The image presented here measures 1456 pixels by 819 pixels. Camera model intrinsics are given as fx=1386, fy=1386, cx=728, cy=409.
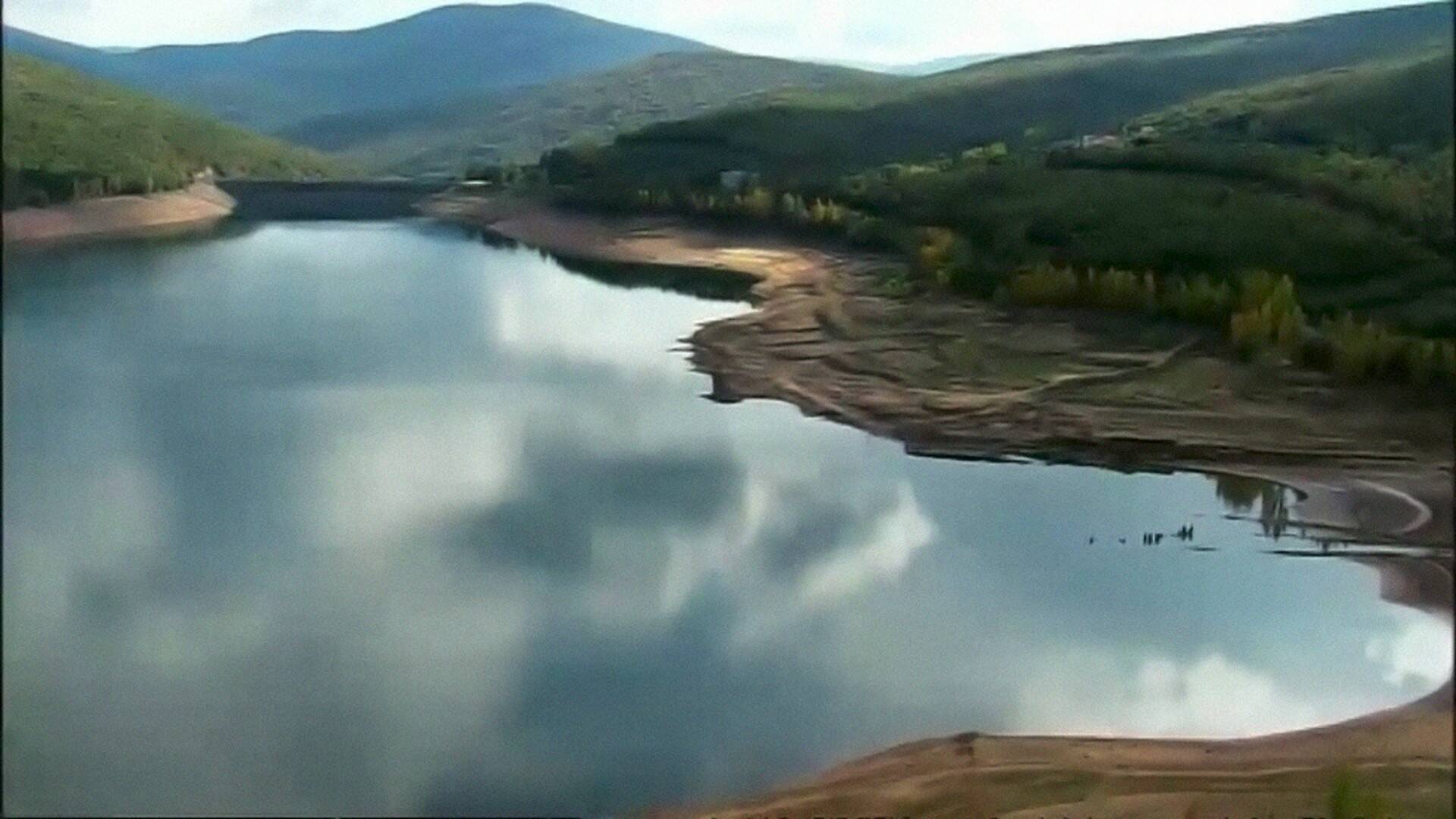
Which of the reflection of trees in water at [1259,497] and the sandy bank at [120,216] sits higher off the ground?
the sandy bank at [120,216]

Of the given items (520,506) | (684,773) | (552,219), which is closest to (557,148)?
(552,219)

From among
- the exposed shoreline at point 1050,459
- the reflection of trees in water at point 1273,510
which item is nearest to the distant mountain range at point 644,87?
the exposed shoreline at point 1050,459

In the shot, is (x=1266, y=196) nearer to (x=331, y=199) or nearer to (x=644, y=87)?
(x=644, y=87)

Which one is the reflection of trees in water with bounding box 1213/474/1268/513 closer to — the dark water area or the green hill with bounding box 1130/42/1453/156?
the green hill with bounding box 1130/42/1453/156

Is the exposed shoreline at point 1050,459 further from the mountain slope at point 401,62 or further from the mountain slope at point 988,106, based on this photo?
the mountain slope at point 401,62

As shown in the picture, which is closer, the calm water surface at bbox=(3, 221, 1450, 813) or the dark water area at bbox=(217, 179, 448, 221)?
the calm water surface at bbox=(3, 221, 1450, 813)

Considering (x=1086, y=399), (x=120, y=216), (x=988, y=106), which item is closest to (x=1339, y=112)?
(x=1086, y=399)

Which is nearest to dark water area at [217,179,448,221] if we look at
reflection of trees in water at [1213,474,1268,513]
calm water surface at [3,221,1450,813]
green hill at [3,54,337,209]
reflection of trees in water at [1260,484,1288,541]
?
green hill at [3,54,337,209]
